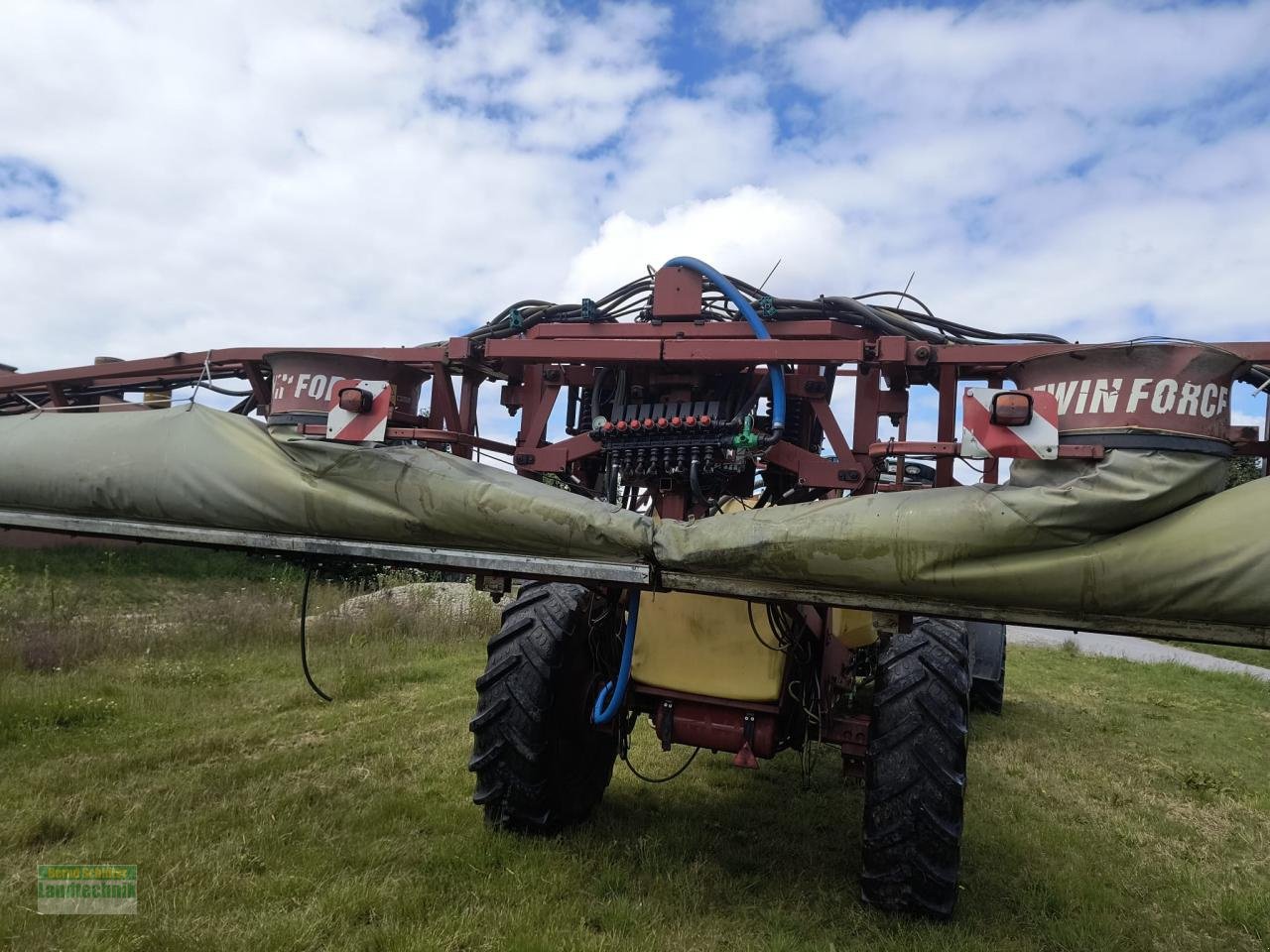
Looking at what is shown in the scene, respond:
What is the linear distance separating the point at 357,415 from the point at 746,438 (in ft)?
5.45

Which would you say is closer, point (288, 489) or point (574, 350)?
point (288, 489)

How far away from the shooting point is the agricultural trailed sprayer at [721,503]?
9.16ft

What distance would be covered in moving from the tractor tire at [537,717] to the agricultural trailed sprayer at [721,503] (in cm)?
1

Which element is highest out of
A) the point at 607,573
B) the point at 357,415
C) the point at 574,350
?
the point at 574,350

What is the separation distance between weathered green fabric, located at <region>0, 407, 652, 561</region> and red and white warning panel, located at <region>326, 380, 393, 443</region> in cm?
15

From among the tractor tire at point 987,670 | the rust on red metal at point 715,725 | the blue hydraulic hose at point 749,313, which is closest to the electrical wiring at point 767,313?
the blue hydraulic hose at point 749,313

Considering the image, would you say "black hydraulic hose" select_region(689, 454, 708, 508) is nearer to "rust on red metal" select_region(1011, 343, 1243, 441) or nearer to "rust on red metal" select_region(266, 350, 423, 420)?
"rust on red metal" select_region(266, 350, 423, 420)

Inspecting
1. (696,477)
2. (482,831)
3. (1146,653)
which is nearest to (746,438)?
(696,477)

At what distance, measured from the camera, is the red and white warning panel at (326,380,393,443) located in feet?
12.0

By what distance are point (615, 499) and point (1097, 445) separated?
2.16 meters

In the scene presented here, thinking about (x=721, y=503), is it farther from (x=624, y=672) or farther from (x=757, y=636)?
(x=624, y=672)

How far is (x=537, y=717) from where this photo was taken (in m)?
4.23

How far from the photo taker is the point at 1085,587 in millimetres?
2707

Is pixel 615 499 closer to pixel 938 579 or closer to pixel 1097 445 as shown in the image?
pixel 938 579
